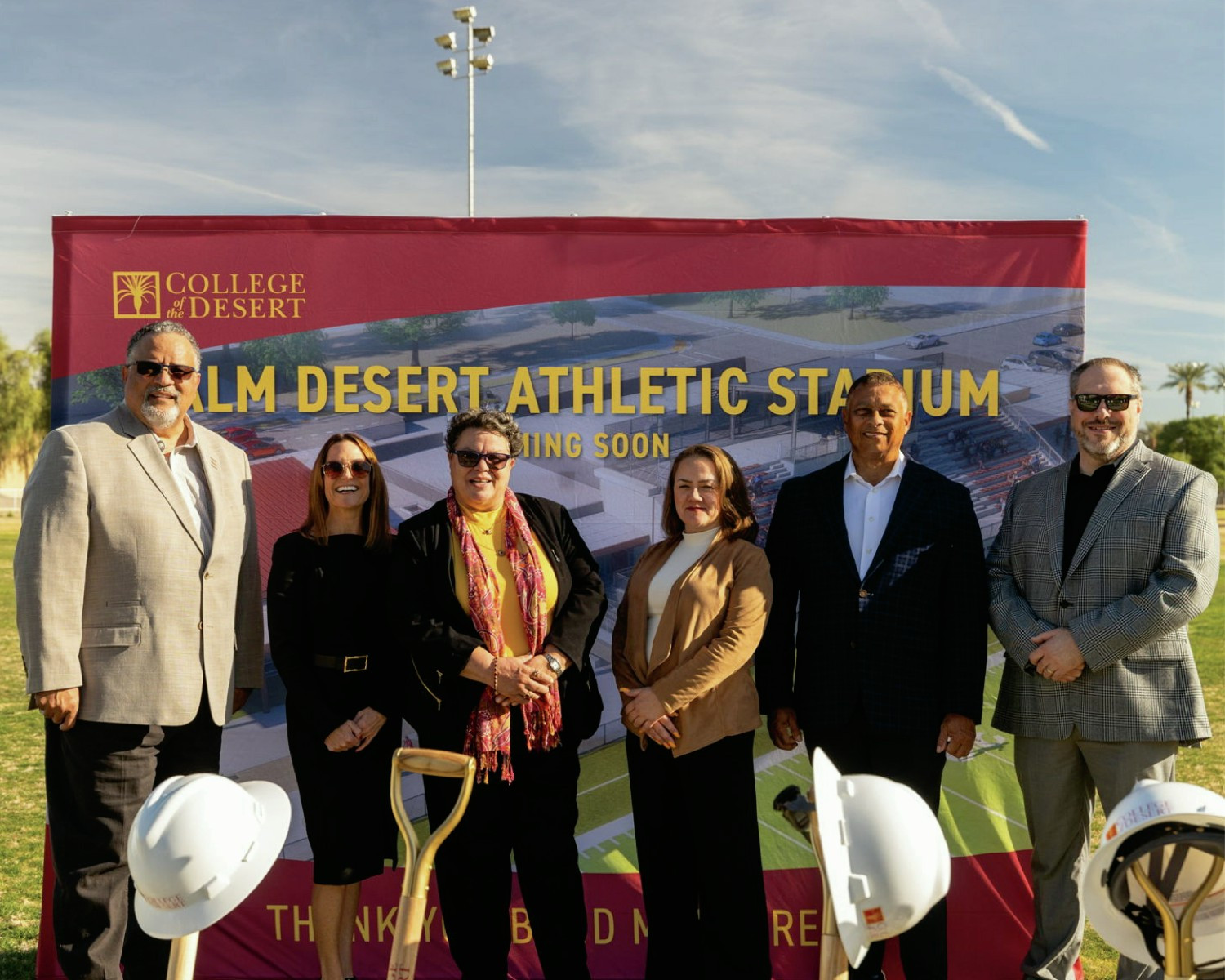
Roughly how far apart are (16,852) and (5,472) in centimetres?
3524

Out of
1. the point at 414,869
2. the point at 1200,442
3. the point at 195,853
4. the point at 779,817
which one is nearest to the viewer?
the point at 195,853

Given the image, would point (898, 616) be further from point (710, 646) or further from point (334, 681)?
point (334, 681)

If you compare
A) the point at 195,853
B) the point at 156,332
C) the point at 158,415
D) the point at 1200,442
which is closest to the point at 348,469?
the point at 158,415

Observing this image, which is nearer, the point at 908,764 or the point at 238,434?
the point at 908,764

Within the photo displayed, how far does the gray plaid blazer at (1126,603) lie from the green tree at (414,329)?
6.36ft

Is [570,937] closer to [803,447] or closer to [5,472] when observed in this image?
[803,447]

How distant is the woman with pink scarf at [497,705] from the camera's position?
8.88 ft

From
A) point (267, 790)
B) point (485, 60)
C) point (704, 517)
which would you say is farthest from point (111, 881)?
point (485, 60)

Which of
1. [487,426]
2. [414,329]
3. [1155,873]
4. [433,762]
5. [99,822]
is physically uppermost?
[414,329]

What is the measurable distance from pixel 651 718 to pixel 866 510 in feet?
2.73

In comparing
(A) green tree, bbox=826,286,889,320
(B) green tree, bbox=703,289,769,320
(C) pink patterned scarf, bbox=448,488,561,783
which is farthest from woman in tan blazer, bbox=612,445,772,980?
(A) green tree, bbox=826,286,889,320

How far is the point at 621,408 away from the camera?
3512mm

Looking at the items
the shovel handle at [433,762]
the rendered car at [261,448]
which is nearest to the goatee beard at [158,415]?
the rendered car at [261,448]

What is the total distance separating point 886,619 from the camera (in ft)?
9.09
